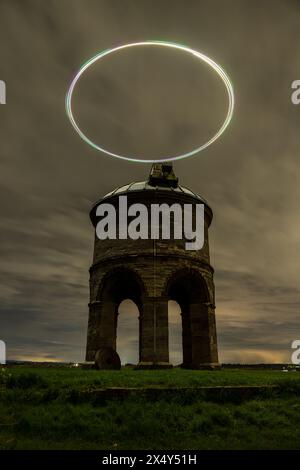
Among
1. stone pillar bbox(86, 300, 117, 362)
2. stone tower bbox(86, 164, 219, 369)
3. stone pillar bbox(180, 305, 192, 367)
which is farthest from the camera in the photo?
stone pillar bbox(180, 305, 192, 367)

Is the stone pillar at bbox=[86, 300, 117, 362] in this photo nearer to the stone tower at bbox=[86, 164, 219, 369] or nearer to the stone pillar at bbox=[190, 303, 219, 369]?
the stone tower at bbox=[86, 164, 219, 369]

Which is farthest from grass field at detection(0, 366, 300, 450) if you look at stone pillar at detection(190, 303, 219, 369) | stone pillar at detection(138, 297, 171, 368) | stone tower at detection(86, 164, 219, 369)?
stone pillar at detection(190, 303, 219, 369)

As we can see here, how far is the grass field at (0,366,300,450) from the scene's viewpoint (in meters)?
9.25

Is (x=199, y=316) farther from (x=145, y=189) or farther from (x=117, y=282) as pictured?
(x=145, y=189)

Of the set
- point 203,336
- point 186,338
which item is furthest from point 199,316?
point 186,338

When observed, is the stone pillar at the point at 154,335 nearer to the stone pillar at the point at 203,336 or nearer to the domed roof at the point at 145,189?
the stone pillar at the point at 203,336

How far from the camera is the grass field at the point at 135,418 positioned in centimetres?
925

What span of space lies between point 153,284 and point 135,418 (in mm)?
11661

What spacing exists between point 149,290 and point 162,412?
11096 mm

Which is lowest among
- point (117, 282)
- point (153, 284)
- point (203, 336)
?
point (203, 336)

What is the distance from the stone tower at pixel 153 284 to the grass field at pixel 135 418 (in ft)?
25.1

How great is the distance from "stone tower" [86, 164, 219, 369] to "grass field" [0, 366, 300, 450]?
7.66 metres

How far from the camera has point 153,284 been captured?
71.8 ft
